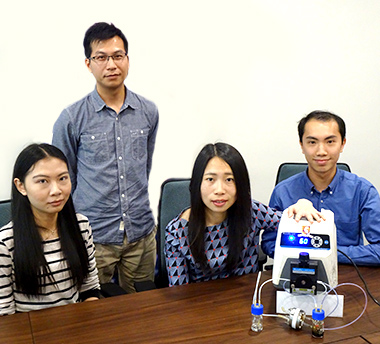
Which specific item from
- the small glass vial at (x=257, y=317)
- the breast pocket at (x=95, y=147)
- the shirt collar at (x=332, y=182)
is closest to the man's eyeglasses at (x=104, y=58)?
the breast pocket at (x=95, y=147)

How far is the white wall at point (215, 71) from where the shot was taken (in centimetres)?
256

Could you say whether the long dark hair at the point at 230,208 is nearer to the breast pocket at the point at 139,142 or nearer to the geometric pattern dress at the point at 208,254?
the geometric pattern dress at the point at 208,254

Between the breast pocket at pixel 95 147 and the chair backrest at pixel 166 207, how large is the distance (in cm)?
34

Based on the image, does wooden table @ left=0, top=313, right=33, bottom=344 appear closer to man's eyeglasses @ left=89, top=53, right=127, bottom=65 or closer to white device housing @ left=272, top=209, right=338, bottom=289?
white device housing @ left=272, top=209, right=338, bottom=289

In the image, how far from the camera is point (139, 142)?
238cm

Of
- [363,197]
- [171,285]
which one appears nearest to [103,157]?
[171,285]

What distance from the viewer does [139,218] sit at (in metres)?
2.45

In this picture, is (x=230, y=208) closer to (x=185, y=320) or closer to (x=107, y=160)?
(x=185, y=320)

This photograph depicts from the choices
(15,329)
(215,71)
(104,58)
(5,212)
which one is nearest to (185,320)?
(15,329)

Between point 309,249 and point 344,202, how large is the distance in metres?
0.71

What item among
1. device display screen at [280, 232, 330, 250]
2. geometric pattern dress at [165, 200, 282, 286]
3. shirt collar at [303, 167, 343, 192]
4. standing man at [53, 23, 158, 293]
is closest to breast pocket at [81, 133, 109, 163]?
standing man at [53, 23, 158, 293]

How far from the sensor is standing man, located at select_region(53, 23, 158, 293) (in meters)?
2.29

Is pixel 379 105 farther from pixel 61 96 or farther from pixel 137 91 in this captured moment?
pixel 61 96

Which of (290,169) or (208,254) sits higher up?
(290,169)
